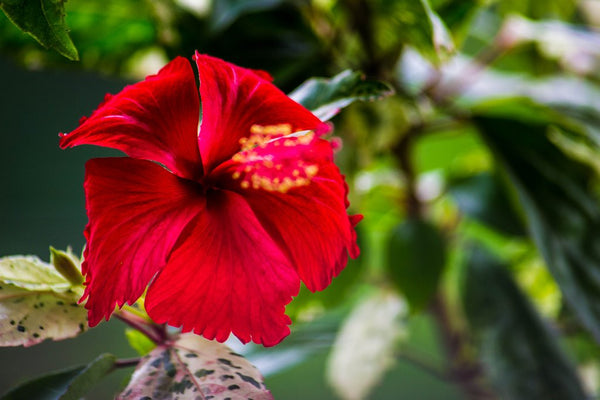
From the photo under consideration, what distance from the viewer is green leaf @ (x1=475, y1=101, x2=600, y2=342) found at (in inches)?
17.4

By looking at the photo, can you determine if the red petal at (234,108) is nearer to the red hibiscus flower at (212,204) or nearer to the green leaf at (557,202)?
the red hibiscus flower at (212,204)

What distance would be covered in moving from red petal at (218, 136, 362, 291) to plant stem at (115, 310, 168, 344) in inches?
3.4

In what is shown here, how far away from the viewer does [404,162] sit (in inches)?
25.3

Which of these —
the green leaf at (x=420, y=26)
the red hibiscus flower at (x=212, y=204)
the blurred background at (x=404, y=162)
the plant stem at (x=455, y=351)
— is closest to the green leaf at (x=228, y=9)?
the blurred background at (x=404, y=162)

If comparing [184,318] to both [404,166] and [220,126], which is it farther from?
[404,166]

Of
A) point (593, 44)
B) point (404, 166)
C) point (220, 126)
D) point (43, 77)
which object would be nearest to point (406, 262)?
point (404, 166)

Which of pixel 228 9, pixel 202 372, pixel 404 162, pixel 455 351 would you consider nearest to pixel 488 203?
pixel 404 162

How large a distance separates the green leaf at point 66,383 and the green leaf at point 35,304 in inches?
0.9

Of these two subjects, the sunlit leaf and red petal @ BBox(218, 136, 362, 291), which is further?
the sunlit leaf

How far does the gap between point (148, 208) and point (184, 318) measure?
5cm

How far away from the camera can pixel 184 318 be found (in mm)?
212

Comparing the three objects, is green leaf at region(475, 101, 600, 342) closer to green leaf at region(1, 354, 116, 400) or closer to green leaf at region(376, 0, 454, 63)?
green leaf at region(376, 0, 454, 63)

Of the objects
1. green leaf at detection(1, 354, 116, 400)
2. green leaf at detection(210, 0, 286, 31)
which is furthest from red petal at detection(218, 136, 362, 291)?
green leaf at detection(210, 0, 286, 31)

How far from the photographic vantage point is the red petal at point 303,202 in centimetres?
23
